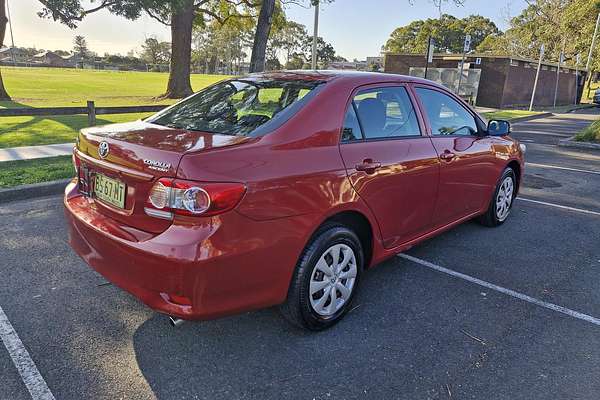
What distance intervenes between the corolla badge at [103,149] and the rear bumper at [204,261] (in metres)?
0.39

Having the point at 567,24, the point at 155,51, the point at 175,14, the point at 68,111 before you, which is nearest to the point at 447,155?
the point at 68,111

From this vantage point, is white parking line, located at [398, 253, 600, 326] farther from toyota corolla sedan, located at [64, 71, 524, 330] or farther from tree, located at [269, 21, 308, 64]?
tree, located at [269, 21, 308, 64]

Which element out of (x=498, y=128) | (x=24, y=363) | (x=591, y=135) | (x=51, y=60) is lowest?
(x=24, y=363)

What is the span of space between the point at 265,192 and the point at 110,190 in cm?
97

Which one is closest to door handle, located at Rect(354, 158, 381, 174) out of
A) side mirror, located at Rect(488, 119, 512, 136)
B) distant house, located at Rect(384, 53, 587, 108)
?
side mirror, located at Rect(488, 119, 512, 136)

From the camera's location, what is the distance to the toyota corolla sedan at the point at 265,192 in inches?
88.4

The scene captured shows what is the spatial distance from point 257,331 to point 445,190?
6.76 feet

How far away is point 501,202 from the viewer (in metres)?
5.06

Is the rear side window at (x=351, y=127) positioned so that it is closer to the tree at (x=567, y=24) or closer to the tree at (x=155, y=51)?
the tree at (x=567, y=24)

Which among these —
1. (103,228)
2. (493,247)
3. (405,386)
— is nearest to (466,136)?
(493,247)

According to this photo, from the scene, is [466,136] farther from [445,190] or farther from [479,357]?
[479,357]

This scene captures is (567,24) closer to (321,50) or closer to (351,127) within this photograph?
(351,127)

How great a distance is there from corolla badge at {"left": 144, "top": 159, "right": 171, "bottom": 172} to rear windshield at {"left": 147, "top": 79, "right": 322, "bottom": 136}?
21.5 inches

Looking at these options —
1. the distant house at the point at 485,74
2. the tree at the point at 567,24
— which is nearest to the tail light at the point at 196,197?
the distant house at the point at 485,74
